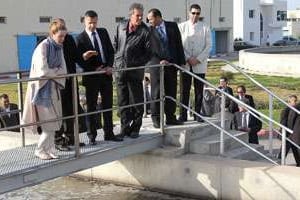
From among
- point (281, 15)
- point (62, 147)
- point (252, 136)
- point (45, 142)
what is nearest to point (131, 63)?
point (62, 147)

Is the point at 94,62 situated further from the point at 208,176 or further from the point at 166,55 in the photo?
the point at 208,176

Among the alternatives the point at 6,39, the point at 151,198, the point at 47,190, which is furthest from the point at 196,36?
the point at 6,39

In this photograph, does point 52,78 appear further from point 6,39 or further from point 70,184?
point 6,39

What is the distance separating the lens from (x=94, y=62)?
7734 mm

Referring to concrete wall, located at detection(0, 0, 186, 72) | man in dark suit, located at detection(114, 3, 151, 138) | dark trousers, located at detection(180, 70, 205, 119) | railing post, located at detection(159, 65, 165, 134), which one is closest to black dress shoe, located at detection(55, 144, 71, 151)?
man in dark suit, located at detection(114, 3, 151, 138)

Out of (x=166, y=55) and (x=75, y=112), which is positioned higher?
(x=166, y=55)

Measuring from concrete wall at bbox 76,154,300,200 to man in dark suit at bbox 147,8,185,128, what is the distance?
724 millimetres

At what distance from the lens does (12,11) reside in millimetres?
40844

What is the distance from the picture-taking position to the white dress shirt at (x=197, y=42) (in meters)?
8.97

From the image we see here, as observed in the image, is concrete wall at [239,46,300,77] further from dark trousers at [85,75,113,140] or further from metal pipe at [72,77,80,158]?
metal pipe at [72,77,80,158]

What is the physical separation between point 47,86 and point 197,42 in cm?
300

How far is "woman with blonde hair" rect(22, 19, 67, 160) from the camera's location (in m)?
6.73

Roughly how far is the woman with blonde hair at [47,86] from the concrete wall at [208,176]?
1.92m

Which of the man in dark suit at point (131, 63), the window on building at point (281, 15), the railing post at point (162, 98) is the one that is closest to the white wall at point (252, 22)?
the window on building at point (281, 15)
